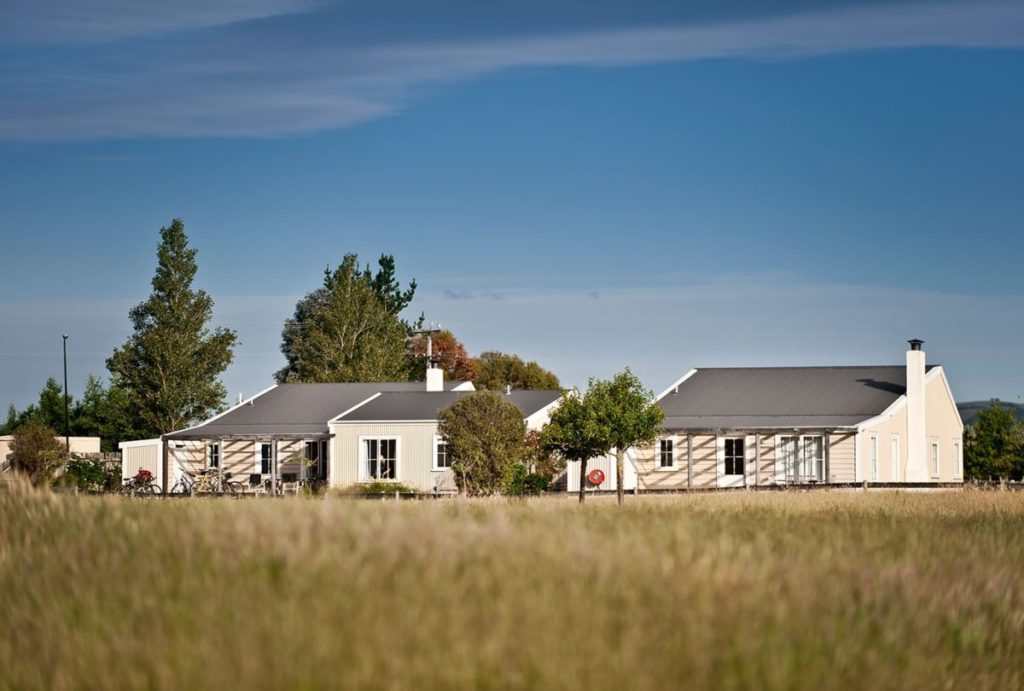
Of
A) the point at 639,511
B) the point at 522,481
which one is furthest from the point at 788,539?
the point at 522,481

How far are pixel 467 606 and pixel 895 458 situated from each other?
45326 mm

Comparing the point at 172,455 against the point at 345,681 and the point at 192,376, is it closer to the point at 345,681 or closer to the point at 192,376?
the point at 192,376

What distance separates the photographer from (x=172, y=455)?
5656cm

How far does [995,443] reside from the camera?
192 ft

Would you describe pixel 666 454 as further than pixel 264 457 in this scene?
No

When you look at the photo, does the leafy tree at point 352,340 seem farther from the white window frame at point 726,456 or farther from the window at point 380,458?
the white window frame at point 726,456

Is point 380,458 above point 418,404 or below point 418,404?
below

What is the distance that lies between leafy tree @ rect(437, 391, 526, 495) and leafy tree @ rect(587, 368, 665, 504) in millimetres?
4164

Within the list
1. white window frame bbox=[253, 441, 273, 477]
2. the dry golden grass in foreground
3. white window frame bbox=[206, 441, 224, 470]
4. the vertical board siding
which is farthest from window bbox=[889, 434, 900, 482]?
the dry golden grass in foreground

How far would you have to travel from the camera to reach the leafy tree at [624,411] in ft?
132

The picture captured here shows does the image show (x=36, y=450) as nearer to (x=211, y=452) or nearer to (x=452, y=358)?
(x=211, y=452)

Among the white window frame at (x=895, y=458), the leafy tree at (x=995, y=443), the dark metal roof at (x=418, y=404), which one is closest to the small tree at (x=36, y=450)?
the dark metal roof at (x=418, y=404)

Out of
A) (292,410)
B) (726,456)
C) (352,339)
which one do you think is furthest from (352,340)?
(726,456)

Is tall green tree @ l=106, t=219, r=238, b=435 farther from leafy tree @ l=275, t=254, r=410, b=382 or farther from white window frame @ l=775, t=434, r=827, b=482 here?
white window frame @ l=775, t=434, r=827, b=482
